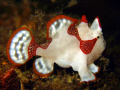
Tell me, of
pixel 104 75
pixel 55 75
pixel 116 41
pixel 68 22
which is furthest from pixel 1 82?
pixel 116 41

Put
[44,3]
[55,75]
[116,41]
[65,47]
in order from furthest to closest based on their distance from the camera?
[116,41] < [44,3] < [55,75] < [65,47]

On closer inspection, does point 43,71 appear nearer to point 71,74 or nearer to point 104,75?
point 71,74

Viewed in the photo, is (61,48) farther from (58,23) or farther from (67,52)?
(58,23)

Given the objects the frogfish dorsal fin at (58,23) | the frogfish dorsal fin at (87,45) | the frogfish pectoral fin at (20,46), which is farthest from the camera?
the frogfish dorsal fin at (58,23)

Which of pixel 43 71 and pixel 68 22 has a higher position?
pixel 68 22

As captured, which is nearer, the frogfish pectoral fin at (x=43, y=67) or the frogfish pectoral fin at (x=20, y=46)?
the frogfish pectoral fin at (x=20, y=46)

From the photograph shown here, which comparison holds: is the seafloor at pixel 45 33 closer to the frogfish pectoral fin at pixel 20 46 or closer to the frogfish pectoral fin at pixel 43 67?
the frogfish pectoral fin at pixel 43 67

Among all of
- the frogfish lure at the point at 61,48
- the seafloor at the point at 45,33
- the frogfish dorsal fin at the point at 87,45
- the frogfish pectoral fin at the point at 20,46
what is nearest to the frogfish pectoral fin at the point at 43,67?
the frogfish lure at the point at 61,48
